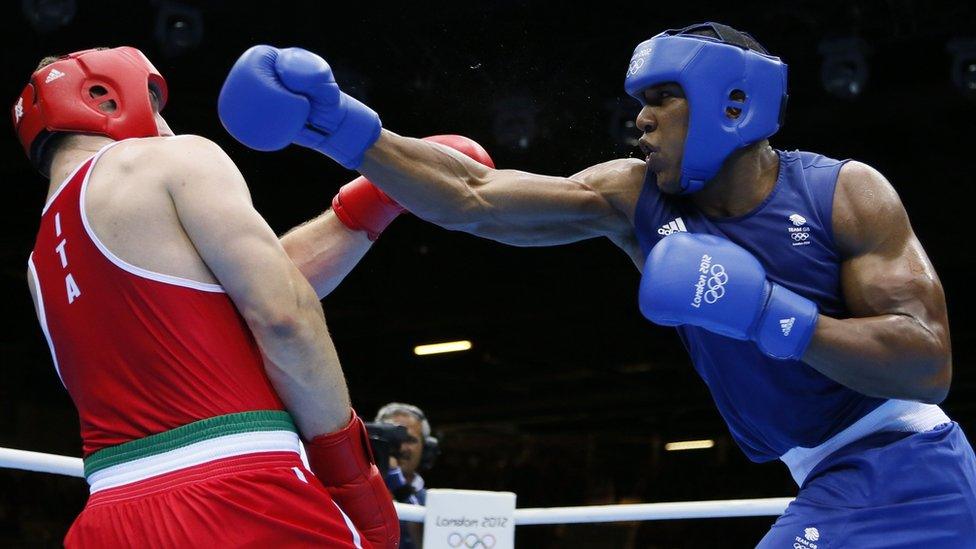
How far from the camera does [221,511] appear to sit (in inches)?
58.0

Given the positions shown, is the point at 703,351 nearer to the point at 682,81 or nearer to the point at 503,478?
the point at 682,81

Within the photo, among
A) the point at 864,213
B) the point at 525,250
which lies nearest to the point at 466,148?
the point at 864,213

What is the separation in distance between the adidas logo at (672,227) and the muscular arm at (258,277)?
789 millimetres

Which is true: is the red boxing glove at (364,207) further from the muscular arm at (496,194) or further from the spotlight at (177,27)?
the spotlight at (177,27)

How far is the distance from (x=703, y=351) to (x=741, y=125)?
1.44ft

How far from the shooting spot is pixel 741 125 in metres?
2.10

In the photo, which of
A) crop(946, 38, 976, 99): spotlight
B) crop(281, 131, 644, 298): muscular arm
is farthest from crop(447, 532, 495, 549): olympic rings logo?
crop(946, 38, 976, 99): spotlight

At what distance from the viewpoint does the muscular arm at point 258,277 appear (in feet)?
5.13

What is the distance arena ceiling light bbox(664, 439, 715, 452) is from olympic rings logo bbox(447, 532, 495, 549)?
39.2ft

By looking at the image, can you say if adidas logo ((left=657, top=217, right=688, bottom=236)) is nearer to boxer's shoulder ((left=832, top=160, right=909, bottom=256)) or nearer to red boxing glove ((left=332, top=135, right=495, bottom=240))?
boxer's shoulder ((left=832, top=160, right=909, bottom=256))

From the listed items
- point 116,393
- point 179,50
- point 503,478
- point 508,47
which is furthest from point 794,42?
point 503,478

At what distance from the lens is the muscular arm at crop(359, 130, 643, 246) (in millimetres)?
2045

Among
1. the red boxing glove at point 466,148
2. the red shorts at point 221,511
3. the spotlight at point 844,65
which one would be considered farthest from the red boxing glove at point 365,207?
the spotlight at point 844,65

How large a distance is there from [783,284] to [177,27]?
170 inches
